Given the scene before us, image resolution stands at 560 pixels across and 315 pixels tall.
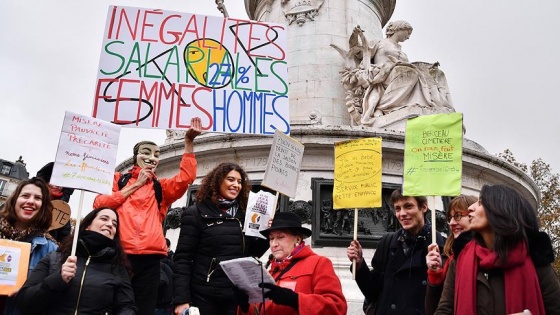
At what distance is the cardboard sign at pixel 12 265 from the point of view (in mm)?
4059

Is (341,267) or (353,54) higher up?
(353,54)

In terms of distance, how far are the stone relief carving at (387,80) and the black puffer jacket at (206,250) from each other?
7.13 m

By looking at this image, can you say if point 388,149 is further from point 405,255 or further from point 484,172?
point 405,255

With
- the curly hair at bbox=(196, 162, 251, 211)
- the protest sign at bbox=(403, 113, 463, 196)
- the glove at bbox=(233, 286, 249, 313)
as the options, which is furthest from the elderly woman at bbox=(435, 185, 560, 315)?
the curly hair at bbox=(196, 162, 251, 211)

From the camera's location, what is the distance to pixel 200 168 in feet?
33.0

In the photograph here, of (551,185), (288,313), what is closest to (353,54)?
(288,313)

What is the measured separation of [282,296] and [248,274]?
32cm

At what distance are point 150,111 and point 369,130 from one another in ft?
15.2

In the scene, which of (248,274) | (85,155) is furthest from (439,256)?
(85,155)

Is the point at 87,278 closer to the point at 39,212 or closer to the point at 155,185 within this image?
the point at 39,212

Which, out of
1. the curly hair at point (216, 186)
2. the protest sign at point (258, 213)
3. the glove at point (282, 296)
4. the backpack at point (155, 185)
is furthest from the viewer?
the backpack at point (155, 185)

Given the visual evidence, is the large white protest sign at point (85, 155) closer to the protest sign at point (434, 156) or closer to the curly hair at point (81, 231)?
the curly hair at point (81, 231)

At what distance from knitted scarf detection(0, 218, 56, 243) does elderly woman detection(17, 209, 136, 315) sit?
1.38 ft

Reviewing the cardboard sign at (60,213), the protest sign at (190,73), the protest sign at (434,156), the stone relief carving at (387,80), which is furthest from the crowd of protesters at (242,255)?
the stone relief carving at (387,80)
